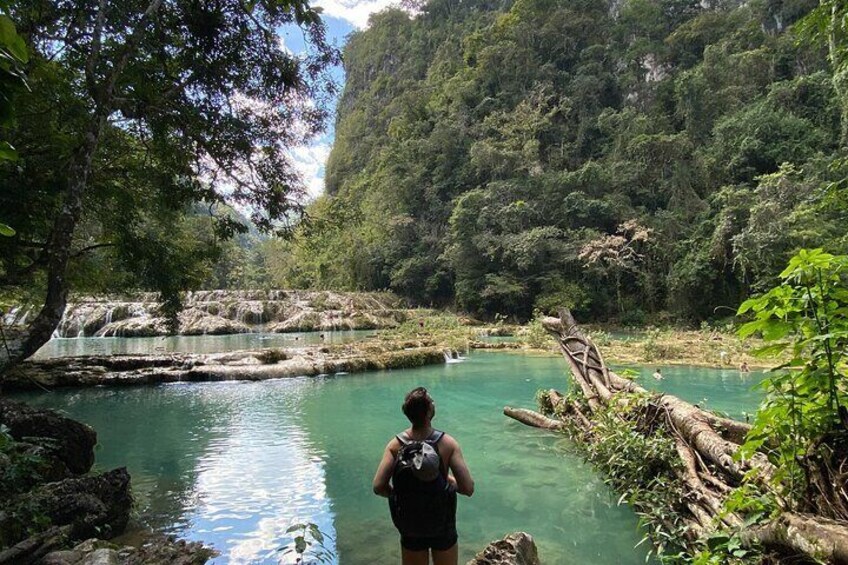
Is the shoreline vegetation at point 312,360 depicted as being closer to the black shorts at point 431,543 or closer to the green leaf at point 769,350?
the green leaf at point 769,350

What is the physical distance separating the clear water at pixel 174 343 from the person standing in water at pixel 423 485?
17.7m

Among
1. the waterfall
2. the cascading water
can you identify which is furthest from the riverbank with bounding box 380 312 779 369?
the cascading water

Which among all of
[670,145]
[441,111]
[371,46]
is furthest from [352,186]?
[670,145]

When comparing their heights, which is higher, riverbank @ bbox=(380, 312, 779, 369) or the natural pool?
riverbank @ bbox=(380, 312, 779, 369)

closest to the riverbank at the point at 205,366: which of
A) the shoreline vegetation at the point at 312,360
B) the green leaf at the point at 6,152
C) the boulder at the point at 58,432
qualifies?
the shoreline vegetation at the point at 312,360

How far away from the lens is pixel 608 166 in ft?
96.0

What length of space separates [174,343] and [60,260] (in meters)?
18.8

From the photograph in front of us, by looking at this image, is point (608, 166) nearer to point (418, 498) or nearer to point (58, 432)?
point (58, 432)

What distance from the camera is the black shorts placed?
7.96 ft

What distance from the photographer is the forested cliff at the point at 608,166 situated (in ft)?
75.0

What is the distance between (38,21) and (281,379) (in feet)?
30.3

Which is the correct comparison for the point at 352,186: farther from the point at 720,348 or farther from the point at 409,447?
the point at 409,447

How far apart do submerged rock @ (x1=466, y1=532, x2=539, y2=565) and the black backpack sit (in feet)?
2.57

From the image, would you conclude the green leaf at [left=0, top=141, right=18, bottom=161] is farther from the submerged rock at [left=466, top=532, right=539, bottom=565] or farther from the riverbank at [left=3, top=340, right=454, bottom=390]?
the riverbank at [left=3, top=340, right=454, bottom=390]
